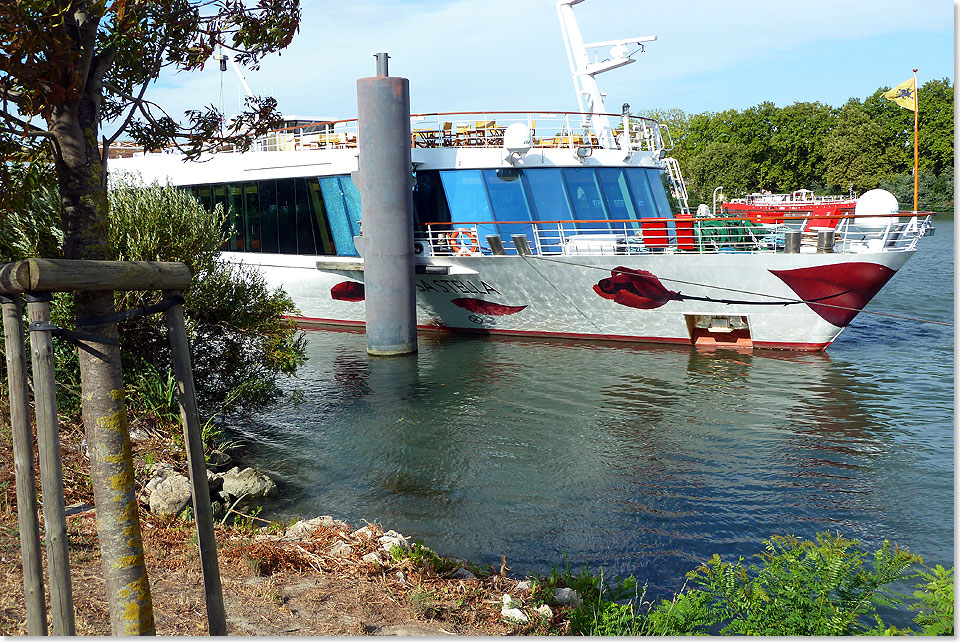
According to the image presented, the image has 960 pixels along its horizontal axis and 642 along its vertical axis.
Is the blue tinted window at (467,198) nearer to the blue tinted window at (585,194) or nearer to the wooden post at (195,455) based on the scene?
the blue tinted window at (585,194)

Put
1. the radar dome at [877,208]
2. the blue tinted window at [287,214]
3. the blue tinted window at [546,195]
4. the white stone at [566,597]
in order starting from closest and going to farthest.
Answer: the white stone at [566,597], the radar dome at [877,208], the blue tinted window at [546,195], the blue tinted window at [287,214]

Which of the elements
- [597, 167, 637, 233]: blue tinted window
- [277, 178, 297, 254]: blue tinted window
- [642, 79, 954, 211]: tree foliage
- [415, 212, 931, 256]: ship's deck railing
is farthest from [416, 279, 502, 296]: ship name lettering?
[642, 79, 954, 211]: tree foliage

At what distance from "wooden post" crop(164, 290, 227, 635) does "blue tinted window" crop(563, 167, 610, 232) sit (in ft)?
48.4

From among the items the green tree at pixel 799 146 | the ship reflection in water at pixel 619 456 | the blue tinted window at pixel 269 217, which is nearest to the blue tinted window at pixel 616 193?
the ship reflection in water at pixel 619 456

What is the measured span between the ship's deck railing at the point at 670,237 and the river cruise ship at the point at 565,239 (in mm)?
51

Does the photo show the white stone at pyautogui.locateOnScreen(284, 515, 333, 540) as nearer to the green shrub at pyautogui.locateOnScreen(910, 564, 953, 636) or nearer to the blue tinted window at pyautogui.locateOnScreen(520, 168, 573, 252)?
the green shrub at pyautogui.locateOnScreen(910, 564, 953, 636)

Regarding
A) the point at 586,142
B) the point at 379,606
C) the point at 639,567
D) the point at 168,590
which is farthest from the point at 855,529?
the point at 586,142

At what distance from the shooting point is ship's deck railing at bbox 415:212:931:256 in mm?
14477

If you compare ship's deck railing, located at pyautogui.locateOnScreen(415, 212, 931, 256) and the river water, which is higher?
ship's deck railing, located at pyautogui.locateOnScreen(415, 212, 931, 256)

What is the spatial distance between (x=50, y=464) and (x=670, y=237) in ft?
41.6

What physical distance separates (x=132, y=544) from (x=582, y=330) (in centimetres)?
1430

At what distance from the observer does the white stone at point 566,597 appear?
17.9 ft

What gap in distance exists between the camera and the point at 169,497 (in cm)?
671

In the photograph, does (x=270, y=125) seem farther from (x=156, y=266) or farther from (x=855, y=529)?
(x=855, y=529)
